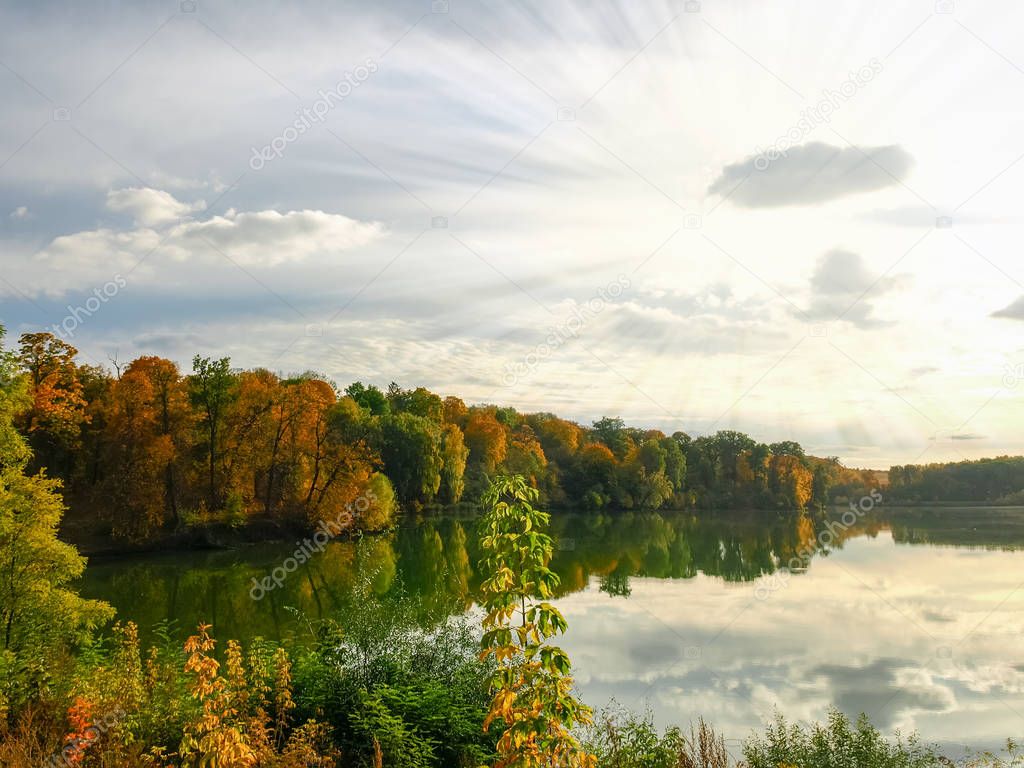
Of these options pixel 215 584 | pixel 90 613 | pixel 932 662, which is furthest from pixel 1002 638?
pixel 215 584

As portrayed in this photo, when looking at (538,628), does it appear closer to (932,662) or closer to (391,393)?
(932,662)

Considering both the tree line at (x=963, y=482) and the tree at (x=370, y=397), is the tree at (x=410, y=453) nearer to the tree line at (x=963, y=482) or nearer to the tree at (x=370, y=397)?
the tree at (x=370, y=397)

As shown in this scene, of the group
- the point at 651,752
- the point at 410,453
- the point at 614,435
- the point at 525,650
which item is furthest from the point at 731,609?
the point at 614,435

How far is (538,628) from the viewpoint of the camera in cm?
375

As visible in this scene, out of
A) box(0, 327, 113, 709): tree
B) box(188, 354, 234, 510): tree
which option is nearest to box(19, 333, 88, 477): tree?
box(188, 354, 234, 510): tree

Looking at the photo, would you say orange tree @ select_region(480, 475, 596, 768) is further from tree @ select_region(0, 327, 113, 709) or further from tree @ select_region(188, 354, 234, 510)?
tree @ select_region(188, 354, 234, 510)

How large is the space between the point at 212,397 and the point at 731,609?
89.3 feet

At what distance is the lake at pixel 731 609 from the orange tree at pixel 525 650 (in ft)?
19.9

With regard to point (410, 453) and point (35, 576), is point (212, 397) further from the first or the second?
point (35, 576)

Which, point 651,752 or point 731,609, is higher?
point 651,752

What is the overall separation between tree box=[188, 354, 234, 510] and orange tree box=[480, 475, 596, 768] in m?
35.0

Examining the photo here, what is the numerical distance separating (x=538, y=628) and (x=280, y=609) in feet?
58.1

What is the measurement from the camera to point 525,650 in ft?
12.6

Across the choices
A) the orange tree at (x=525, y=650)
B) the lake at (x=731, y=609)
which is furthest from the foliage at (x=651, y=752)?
the lake at (x=731, y=609)
